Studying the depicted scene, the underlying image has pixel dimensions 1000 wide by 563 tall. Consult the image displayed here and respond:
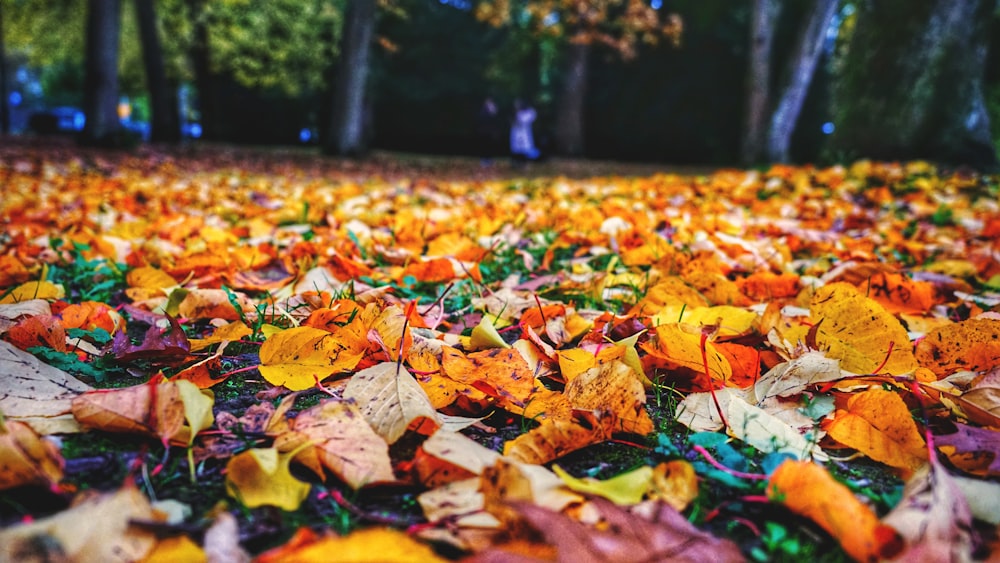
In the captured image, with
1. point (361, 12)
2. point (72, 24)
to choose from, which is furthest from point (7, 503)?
point (72, 24)

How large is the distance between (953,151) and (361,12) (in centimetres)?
894

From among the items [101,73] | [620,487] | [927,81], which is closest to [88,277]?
[620,487]

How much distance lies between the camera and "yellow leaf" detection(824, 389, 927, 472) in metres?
0.83

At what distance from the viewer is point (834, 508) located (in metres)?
0.66

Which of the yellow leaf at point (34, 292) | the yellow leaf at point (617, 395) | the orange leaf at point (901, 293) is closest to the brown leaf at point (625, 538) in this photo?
the yellow leaf at point (617, 395)

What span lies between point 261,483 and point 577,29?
15.6 metres

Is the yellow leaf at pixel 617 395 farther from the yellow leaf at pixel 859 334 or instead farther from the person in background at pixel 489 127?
the person in background at pixel 489 127

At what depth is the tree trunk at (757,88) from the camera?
1127cm

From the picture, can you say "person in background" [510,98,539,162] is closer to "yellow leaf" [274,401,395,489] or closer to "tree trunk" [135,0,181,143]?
"tree trunk" [135,0,181,143]

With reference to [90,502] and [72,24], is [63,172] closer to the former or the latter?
[90,502]

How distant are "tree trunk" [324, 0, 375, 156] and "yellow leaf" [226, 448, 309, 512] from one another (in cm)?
1125

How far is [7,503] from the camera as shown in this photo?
676 mm

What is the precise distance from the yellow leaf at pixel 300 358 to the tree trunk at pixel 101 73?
33.3ft

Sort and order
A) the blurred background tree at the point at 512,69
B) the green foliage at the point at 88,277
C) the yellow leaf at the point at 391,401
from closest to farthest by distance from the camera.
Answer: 1. the yellow leaf at the point at 391,401
2. the green foliage at the point at 88,277
3. the blurred background tree at the point at 512,69
